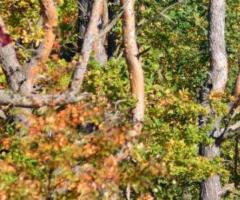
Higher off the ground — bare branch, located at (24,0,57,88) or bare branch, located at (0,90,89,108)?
bare branch, located at (24,0,57,88)

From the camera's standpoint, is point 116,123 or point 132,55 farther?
point 132,55

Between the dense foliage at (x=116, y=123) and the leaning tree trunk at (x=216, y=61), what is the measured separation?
66 cm

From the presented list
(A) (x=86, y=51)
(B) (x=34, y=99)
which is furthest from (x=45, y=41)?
(B) (x=34, y=99)

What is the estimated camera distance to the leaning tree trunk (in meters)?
18.0

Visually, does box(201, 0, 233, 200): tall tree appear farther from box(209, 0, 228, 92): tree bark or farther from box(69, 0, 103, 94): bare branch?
box(69, 0, 103, 94): bare branch

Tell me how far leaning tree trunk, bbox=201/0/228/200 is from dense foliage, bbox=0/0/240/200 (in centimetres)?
66

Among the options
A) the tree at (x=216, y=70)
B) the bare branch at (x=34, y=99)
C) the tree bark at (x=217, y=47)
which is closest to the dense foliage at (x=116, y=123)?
the bare branch at (x=34, y=99)

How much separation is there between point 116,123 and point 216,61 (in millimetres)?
A: 8293

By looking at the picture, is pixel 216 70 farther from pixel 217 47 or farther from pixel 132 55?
pixel 132 55

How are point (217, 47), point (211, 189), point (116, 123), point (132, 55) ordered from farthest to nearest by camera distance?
point (211, 189) → point (217, 47) → point (132, 55) → point (116, 123)

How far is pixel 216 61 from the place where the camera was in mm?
18031

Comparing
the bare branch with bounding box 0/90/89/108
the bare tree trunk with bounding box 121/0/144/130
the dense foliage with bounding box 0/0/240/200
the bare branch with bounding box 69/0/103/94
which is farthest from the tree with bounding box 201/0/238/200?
the bare branch with bounding box 0/90/89/108

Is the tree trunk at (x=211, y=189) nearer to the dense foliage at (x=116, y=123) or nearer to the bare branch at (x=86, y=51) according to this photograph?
the dense foliage at (x=116, y=123)

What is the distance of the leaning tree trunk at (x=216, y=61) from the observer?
58.9ft
